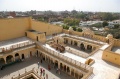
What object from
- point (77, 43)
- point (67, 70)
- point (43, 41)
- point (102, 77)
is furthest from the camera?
point (77, 43)

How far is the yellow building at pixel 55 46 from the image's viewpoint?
18.3 m

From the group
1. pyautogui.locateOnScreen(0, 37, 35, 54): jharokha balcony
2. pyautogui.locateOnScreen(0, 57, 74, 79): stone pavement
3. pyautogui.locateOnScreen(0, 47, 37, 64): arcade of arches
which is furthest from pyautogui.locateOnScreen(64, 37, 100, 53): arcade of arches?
pyautogui.locateOnScreen(0, 57, 74, 79): stone pavement

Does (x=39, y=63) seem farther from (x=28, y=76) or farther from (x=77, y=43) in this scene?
(x=77, y=43)

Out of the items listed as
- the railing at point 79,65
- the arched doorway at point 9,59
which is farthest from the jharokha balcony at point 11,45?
the railing at point 79,65

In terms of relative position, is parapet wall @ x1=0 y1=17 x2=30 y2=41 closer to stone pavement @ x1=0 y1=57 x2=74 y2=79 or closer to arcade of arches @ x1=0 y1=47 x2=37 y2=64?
arcade of arches @ x1=0 y1=47 x2=37 y2=64

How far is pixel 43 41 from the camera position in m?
26.9

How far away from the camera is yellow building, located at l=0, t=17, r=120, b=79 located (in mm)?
18312

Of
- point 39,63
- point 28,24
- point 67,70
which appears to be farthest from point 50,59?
point 28,24

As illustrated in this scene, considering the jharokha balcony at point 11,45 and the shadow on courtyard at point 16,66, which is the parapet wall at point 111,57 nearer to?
the shadow on courtyard at point 16,66

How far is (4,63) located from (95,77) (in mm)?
16575

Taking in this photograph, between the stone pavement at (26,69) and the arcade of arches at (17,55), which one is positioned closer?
the stone pavement at (26,69)

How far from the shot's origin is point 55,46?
23.8 meters

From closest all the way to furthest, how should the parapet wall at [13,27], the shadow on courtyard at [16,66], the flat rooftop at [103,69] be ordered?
the flat rooftop at [103,69] → the shadow on courtyard at [16,66] → the parapet wall at [13,27]

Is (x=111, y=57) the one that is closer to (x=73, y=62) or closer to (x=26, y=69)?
(x=73, y=62)
